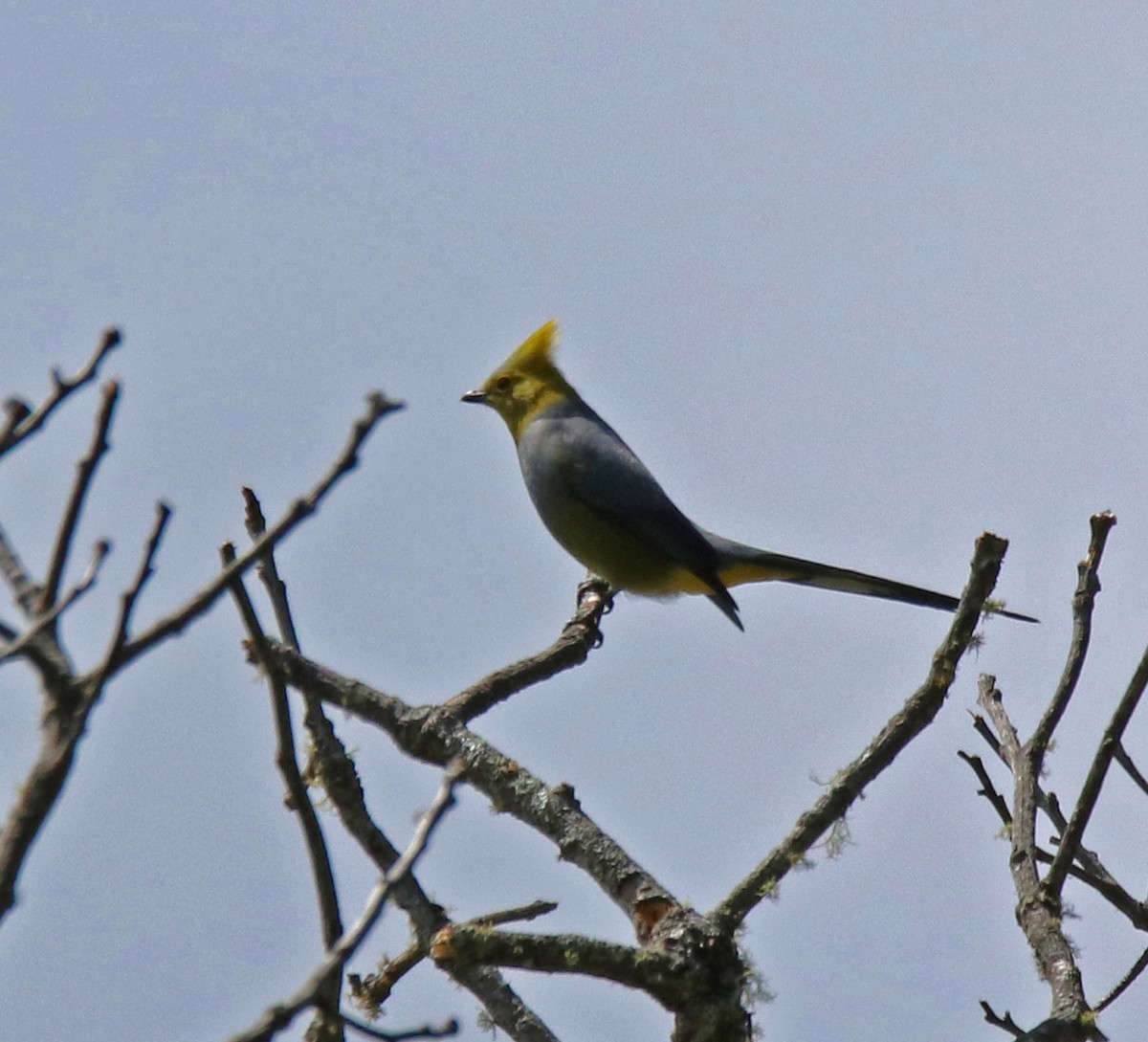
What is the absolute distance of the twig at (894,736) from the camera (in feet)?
12.1

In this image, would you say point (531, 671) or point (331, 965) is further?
point (531, 671)

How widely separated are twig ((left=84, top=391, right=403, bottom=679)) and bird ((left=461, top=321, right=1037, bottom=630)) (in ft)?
17.9

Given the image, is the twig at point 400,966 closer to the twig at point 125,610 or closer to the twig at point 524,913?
the twig at point 524,913

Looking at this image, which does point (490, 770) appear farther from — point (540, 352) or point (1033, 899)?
point (540, 352)

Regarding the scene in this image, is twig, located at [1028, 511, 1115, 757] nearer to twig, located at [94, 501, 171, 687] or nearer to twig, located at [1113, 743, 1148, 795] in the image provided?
twig, located at [1113, 743, 1148, 795]

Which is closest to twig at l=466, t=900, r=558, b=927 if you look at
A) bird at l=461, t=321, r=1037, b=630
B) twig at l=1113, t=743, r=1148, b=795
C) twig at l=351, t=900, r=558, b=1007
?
twig at l=351, t=900, r=558, b=1007

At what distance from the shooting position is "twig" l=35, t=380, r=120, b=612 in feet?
5.95

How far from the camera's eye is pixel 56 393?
2002 mm

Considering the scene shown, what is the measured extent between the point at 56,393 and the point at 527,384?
657 cm

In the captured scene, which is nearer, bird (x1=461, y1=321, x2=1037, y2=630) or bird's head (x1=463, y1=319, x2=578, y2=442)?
bird (x1=461, y1=321, x2=1037, y2=630)

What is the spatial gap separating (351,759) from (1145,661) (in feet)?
6.89

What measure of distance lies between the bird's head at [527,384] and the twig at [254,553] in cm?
663

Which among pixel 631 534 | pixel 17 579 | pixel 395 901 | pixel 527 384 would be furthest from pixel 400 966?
pixel 527 384

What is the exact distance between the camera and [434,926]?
3836mm
